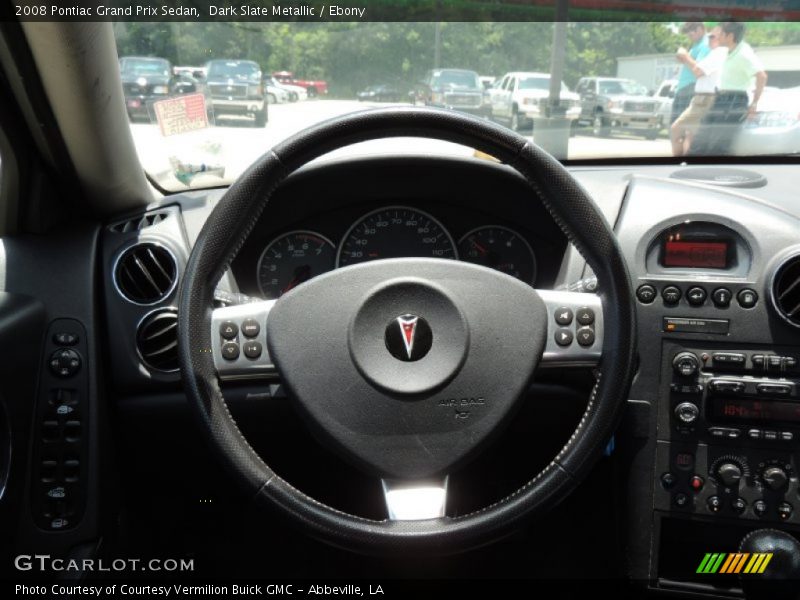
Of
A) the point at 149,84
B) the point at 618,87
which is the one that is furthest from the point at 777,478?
the point at 149,84

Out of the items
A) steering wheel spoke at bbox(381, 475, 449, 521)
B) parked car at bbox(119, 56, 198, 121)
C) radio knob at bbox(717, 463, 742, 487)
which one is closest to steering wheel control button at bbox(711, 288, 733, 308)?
radio knob at bbox(717, 463, 742, 487)

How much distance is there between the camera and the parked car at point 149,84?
7.17 ft

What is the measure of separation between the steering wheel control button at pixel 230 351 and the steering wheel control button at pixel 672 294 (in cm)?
110

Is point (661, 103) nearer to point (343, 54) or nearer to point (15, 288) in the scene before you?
point (343, 54)

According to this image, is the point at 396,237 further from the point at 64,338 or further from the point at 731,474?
the point at 731,474

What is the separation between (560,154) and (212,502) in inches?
61.5

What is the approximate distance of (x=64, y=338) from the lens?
214cm

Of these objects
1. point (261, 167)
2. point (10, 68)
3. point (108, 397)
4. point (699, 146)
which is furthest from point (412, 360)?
point (699, 146)

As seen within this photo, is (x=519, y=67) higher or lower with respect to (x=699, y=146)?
higher

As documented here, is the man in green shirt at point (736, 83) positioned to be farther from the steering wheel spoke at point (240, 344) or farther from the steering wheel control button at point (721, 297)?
the steering wheel spoke at point (240, 344)

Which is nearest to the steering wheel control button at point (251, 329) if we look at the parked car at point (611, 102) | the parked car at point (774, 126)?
the parked car at point (611, 102)

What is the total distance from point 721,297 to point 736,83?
30.4 inches

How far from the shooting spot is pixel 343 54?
2.28 m

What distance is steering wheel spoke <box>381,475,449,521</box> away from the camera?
5.11ft
